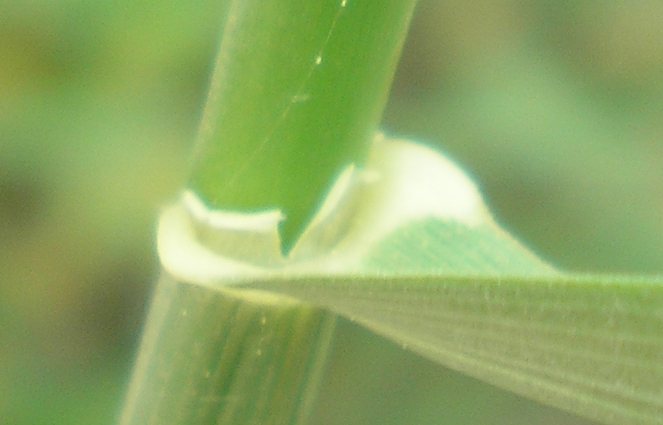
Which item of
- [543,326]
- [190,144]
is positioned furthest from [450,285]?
[190,144]

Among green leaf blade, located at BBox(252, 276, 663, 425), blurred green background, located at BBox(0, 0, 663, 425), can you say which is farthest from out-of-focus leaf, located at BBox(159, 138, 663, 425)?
blurred green background, located at BBox(0, 0, 663, 425)

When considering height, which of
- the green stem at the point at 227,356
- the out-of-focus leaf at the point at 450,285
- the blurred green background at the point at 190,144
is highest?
the out-of-focus leaf at the point at 450,285

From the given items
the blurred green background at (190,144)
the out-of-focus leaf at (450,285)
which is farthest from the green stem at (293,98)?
the blurred green background at (190,144)

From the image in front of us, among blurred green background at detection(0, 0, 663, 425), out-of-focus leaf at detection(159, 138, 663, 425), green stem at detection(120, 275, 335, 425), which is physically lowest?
blurred green background at detection(0, 0, 663, 425)

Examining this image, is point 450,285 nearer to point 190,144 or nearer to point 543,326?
point 543,326

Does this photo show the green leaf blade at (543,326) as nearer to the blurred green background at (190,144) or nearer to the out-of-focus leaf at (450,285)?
the out-of-focus leaf at (450,285)

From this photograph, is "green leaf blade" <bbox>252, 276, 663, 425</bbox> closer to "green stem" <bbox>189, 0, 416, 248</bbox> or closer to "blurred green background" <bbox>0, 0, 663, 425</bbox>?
"green stem" <bbox>189, 0, 416, 248</bbox>

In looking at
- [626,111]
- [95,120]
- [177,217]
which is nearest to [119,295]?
[95,120]
